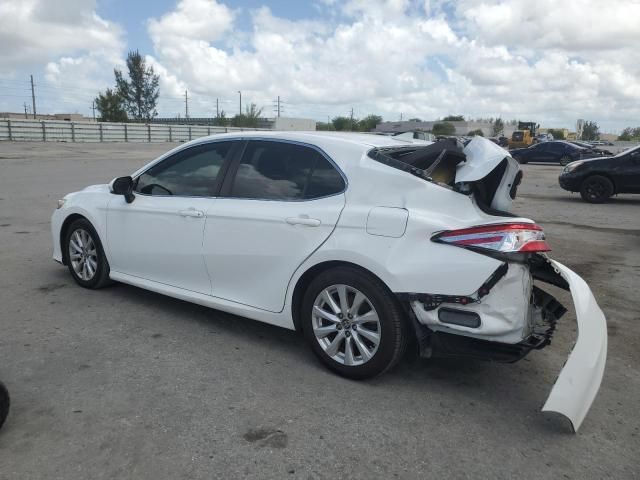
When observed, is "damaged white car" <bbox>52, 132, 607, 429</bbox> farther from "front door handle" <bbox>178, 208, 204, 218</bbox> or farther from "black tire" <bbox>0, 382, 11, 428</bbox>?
"black tire" <bbox>0, 382, 11, 428</bbox>

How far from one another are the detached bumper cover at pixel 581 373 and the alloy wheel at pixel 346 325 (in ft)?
3.42

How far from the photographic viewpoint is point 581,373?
9.83ft

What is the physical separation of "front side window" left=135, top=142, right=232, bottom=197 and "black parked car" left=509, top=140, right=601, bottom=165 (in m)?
26.8

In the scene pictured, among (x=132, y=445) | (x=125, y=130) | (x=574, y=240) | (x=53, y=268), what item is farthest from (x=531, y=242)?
(x=125, y=130)

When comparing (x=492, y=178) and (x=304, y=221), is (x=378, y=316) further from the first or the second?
(x=492, y=178)

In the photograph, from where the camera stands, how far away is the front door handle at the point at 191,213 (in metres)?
4.24

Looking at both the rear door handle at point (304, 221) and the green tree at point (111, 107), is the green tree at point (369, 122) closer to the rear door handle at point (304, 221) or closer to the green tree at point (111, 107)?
the green tree at point (111, 107)

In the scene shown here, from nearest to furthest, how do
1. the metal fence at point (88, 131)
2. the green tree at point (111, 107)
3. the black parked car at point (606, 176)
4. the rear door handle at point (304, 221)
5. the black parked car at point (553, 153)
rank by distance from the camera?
the rear door handle at point (304, 221)
the black parked car at point (606, 176)
the black parked car at point (553, 153)
the metal fence at point (88, 131)
the green tree at point (111, 107)

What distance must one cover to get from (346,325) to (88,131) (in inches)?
1886

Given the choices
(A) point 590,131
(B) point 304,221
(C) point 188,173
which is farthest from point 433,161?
(A) point 590,131

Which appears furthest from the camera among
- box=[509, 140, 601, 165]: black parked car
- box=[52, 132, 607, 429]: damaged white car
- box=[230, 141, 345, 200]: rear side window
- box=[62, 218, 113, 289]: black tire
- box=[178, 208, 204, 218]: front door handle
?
box=[509, 140, 601, 165]: black parked car

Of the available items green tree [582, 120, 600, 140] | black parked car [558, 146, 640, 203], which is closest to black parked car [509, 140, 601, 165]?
black parked car [558, 146, 640, 203]

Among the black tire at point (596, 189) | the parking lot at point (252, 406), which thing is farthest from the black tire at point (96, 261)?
the black tire at point (596, 189)

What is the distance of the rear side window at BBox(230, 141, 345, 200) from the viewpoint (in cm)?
377
